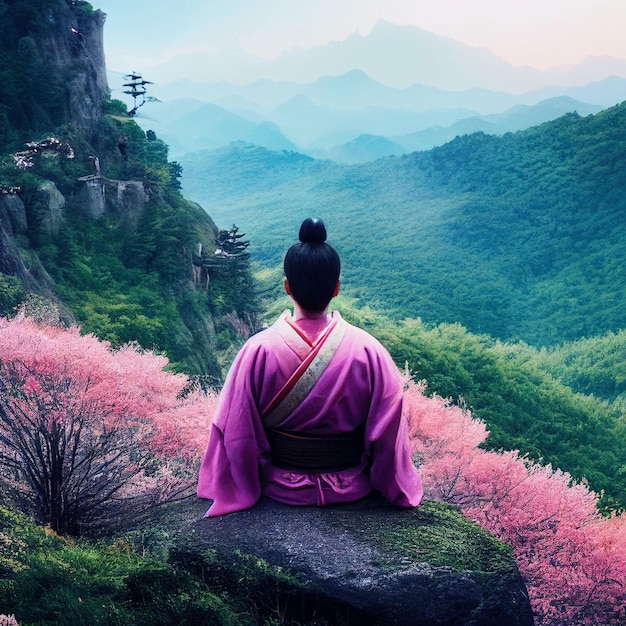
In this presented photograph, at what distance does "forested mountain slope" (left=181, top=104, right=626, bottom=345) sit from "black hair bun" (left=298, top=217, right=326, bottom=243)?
34.9 meters

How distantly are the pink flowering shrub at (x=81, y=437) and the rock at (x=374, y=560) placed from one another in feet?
6.15

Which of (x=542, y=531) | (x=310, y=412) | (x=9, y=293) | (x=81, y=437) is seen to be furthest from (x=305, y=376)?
(x=9, y=293)

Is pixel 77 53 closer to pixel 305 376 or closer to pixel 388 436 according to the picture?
pixel 305 376

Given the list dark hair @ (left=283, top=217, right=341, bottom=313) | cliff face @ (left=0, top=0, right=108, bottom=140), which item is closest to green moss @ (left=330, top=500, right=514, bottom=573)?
dark hair @ (left=283, top=217, right=341, bottom=313)

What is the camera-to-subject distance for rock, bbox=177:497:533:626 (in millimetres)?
2602

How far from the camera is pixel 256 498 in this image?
9.93ft

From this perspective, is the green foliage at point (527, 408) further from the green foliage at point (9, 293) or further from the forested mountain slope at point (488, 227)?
the forested mountain slope at point (488, 227)

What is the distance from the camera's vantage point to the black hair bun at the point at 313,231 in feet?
9.24

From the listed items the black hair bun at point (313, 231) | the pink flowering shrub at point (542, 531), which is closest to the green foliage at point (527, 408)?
the pink flowering shrub at point (542, 531)

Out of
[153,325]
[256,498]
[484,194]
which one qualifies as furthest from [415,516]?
[484,194]

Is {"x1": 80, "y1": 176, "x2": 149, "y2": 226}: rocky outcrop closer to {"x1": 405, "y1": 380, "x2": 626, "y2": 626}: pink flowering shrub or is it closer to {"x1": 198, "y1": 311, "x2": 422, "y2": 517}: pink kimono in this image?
{"x1": 405, "y1": 380, "x2": 626, "y2": 626}: pink flowering shrub

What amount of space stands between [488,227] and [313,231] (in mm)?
51486

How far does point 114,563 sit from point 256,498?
30.7 inches

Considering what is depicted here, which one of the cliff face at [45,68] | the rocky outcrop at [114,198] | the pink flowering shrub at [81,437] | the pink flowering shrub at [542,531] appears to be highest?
the cliff face at [45,68]
